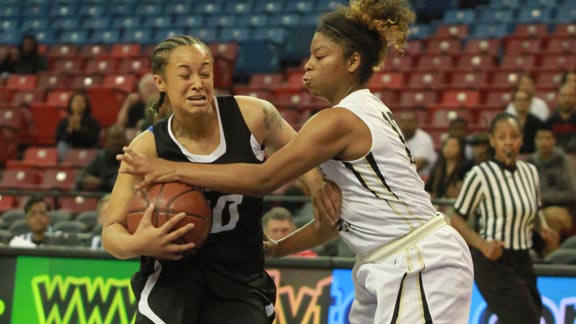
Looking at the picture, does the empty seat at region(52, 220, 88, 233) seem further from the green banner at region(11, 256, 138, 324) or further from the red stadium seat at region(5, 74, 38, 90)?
the red stadium seat at region(5, 74, 38, 90)

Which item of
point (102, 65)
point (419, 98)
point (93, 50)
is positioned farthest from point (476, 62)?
point (93, 50)

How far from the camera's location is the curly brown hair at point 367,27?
3.63m

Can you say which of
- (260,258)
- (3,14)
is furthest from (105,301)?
(3,14)

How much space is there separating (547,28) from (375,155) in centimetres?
954

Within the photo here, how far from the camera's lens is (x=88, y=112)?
34.2ft

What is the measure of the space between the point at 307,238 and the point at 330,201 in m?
0.44

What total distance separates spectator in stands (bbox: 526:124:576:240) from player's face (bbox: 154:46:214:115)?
401 centimetres

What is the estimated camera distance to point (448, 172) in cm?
789

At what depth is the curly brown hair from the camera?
363cm

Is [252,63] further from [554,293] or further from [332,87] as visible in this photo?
[332,87]

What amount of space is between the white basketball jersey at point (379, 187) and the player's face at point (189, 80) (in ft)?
1.67

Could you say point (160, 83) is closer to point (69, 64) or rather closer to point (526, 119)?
point (526, 119)

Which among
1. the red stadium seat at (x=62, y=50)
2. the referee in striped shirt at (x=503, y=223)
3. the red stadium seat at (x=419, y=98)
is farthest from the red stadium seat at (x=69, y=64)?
the referee in striped shirt at (x=503, y=223)

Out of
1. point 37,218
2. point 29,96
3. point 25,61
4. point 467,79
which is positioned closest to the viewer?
point 37,218
